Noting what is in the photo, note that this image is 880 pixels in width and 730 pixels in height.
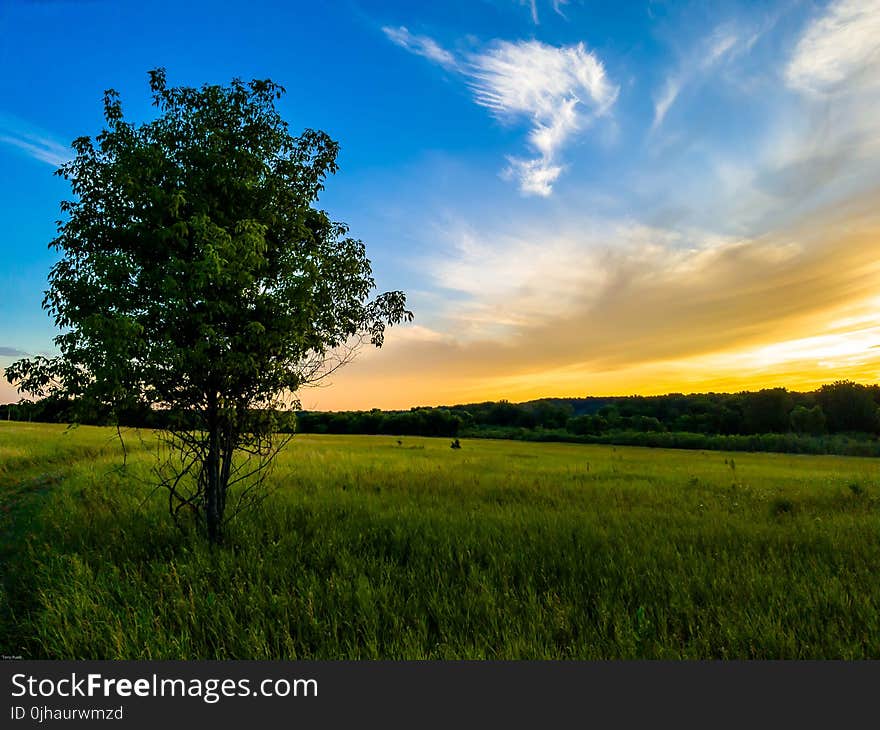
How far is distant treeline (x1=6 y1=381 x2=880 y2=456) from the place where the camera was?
7331cm

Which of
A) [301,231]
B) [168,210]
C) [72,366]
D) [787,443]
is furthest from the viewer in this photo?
[787,443]

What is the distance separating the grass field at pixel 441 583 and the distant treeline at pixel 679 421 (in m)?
65.0

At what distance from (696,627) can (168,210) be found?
9.01 meters

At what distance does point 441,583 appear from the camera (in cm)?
553

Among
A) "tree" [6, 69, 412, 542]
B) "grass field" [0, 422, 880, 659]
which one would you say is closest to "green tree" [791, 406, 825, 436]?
"grass field" [0, 422, 880, 659]

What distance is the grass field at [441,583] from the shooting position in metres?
4.35

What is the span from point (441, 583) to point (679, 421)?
109 meters

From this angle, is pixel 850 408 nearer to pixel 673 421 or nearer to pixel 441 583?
pixel 673 421

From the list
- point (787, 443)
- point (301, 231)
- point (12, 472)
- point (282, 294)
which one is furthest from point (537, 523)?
point (787, 443)

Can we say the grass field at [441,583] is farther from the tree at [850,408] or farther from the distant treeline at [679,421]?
the tree at [850,408]

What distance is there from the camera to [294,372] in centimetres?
773

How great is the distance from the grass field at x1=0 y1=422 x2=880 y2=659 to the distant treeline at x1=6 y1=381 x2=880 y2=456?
64997 mm

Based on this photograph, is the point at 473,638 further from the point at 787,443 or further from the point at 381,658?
the point at 787,443

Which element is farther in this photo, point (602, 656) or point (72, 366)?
point (72, 366)
